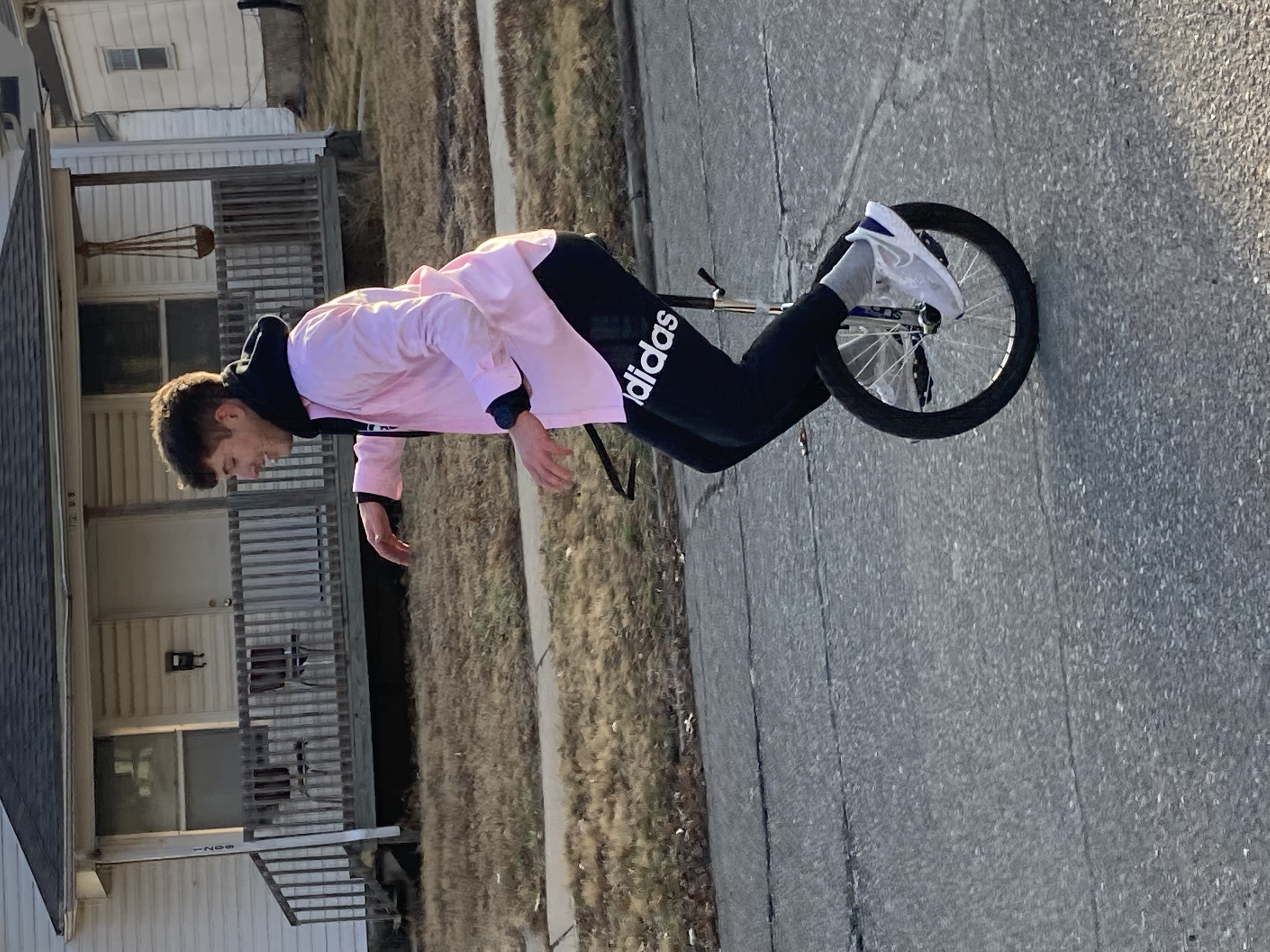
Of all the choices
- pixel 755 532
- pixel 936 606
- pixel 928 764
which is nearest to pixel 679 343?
pixel 936 606

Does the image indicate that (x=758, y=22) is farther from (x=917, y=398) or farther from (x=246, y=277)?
(x=246, y=277)

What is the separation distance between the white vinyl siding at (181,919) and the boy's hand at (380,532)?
8.44 m

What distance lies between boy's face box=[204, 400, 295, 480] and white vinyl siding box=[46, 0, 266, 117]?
1560 centimetres

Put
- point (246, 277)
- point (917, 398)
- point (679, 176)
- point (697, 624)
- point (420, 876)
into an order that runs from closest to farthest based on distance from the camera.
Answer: point (917, 398)
point (697, 624)
point (679, 176)
point (420, 876)
point (246, 277)

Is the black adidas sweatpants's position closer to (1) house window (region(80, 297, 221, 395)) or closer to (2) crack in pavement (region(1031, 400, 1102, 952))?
(2) crack in pavement (region(1031, 400, 1102, 952))

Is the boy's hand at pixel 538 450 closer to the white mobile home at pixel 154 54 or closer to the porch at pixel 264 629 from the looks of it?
the porch at pixel 264 629

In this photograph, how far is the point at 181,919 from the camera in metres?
12.0

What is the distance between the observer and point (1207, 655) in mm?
2746

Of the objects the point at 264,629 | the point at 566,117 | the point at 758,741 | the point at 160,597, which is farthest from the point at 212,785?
the point at 758,741

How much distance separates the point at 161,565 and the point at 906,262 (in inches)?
439

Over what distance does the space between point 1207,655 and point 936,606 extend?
1.30 metres

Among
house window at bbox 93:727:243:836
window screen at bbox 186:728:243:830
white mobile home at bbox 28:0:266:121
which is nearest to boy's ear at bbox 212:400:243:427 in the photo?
window screen at bbox 186:728:243:830

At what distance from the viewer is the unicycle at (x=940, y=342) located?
137 inches

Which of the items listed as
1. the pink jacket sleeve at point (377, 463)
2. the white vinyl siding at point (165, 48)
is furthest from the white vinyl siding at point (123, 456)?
Result: the pink jacket sleeve at point (377, 463)
